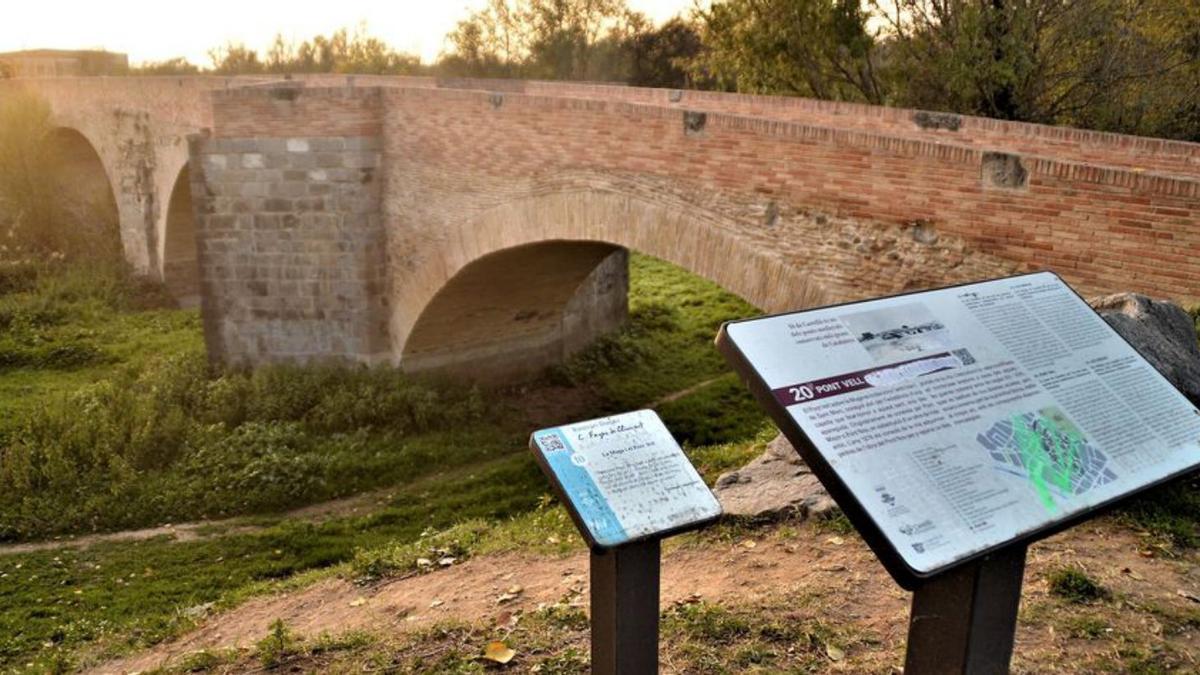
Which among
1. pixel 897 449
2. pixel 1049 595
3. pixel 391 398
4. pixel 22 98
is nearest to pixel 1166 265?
pixel 1049 595

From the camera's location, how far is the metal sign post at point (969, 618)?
237 centimetres

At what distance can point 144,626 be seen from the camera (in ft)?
20.7

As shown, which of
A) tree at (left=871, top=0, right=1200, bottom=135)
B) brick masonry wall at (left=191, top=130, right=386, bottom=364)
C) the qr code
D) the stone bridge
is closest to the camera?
the qr code

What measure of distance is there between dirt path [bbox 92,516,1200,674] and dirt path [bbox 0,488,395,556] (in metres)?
2.68

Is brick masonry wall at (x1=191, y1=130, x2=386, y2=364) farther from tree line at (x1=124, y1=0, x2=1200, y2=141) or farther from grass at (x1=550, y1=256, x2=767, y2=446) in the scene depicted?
tree line at (x1=124, y1=0, x2=1200, y2=141)

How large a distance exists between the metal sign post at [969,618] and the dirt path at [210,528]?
7.31 metres

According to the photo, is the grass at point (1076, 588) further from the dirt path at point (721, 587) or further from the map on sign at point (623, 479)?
the map on sign at point (623, 479)

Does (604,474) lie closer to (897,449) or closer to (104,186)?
(897,449)

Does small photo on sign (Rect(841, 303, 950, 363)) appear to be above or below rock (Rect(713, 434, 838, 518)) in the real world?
above

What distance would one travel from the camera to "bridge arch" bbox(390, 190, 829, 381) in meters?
7.27

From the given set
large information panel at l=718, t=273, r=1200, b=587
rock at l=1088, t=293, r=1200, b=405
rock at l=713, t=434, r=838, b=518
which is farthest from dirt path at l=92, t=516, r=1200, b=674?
large information panel at l=718, t=273, r=1200, b=587

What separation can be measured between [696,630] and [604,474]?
1395mm

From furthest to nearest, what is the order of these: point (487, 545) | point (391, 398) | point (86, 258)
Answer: point (86, 258) → point (391, 398) → point (487, 545)

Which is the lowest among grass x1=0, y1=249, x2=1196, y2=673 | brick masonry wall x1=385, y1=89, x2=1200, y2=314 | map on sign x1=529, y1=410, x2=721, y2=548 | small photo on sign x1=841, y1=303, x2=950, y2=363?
grass x1=0, y1=249, x2=1196, y2=673
